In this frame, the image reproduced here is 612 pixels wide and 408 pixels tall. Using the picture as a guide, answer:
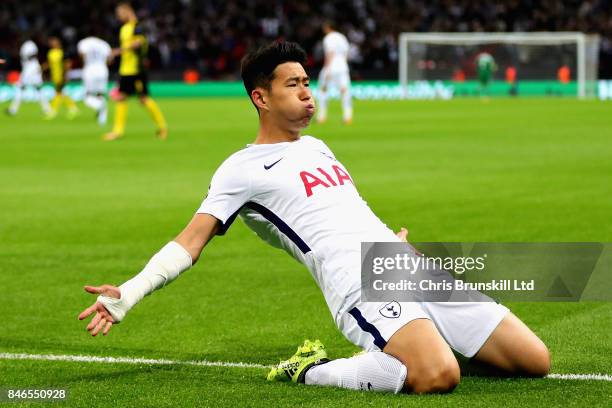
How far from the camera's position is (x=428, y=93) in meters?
45.6

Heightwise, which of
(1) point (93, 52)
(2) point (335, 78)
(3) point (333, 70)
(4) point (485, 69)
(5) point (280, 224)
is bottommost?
(4) point (485, 69)

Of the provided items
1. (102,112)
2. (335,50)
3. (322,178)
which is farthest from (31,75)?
(322,178)

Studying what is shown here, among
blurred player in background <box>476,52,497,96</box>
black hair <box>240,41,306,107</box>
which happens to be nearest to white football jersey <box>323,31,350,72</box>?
blurred player in background <box>476,52,497,96</box>

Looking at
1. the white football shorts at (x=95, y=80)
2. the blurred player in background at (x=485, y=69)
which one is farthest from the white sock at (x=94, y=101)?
the blurred player in background at (x=485, y=69)

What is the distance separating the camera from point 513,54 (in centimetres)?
4506

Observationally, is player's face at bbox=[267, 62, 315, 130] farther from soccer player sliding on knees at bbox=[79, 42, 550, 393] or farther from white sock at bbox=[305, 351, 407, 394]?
white sock at bbox=[305, 351, 407, 394]

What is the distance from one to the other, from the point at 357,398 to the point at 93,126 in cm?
2528

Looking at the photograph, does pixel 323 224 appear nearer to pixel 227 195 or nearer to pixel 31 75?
pixel 227 195

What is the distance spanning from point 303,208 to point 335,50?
25729 millimetres

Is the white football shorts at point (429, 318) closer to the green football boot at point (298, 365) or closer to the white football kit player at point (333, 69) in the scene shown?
the green football boot at point (298, 365)

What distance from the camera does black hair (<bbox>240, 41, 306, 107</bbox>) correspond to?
20.5 feet

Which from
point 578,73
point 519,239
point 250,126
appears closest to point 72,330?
point 519,239

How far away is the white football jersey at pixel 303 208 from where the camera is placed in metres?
6.02

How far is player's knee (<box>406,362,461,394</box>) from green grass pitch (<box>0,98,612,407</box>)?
8 centimetres
